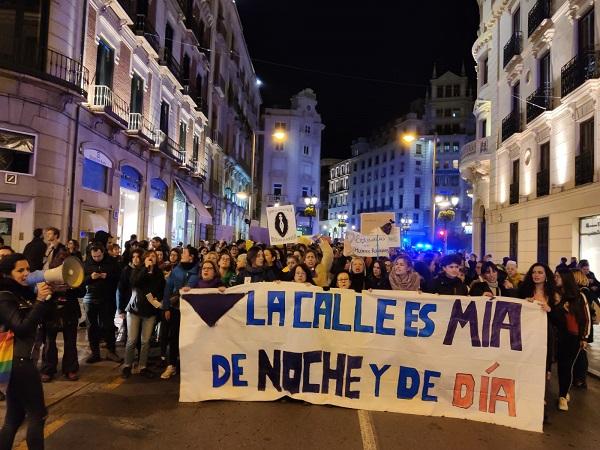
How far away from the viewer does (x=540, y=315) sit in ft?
19.4

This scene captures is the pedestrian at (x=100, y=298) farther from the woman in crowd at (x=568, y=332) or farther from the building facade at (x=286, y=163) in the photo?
the building facade at (x=286, y=163)

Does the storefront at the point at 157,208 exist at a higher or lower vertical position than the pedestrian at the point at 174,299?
Result: higher

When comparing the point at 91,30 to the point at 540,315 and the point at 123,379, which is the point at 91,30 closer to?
the point at 123,379

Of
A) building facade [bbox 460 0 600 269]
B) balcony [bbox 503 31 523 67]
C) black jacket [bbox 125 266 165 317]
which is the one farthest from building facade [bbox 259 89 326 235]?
black jacket [bbox 125 266 165 317]

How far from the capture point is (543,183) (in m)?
19.5

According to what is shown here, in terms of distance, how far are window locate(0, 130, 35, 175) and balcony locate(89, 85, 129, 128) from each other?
9.14 ft

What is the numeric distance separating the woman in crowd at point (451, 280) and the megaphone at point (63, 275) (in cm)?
490

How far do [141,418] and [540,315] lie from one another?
186 inches

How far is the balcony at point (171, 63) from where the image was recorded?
2395 cm

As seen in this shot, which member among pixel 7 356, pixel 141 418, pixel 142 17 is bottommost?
pixel 141 418

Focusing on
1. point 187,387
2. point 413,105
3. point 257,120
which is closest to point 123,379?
point 187,387

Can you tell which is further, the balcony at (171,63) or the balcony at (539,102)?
the balcony at (171,63)

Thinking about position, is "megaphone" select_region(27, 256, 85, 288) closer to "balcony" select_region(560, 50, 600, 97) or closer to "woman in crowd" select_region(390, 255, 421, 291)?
"woman in crowd" select_region(390, 255, 421, 291)

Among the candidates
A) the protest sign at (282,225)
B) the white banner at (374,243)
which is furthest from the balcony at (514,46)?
the protest sign at (282,225)
